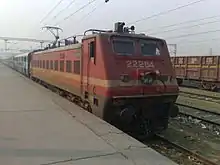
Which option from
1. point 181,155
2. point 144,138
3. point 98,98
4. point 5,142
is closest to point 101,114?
point 98,98

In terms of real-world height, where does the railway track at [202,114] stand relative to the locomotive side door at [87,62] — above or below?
below

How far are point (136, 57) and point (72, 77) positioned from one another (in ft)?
10.6

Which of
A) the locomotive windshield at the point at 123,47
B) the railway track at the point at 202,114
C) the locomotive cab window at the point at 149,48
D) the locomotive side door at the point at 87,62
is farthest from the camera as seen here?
the railway track at the point at 202,114

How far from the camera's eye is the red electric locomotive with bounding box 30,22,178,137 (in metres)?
7.89

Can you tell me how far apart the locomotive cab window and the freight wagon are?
1508 centimetres

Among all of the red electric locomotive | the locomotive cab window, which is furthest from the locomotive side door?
the locomotive cab window

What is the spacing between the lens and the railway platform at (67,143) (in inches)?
182

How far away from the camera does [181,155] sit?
24.3ft

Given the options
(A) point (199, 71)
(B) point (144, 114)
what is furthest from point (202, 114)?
(A) point (199, 71)

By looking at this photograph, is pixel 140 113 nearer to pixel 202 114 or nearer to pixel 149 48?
pixel 149 48

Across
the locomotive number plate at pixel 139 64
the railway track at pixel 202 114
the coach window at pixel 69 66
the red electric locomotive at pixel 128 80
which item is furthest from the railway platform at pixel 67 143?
the railway track at pixel 202 114

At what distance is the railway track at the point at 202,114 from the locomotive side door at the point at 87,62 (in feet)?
16.4

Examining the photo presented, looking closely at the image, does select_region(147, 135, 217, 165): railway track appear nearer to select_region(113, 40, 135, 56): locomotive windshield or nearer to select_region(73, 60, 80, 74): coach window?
select_region(113, 40, 135, 56): locomotive windshield

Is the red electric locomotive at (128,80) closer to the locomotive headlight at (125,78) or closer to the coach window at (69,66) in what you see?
the locomotive headlight at (125,78)
